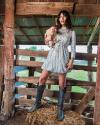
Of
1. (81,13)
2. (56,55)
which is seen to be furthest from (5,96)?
(81,13)

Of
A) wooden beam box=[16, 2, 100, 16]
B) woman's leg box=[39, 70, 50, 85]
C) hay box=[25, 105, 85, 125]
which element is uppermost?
wooden beam box=[16, 2, 100, 16]

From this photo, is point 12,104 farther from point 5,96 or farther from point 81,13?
point 81,13

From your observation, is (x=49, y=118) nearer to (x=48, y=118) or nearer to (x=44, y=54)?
(x=48, y=118)

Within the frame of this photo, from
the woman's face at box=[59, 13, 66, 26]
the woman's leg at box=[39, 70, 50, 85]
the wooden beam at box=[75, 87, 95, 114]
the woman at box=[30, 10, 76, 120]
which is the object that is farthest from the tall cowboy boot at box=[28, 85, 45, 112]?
the woman's face at box=[59, 13, 66, 26]

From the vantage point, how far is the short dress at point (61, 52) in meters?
3.99

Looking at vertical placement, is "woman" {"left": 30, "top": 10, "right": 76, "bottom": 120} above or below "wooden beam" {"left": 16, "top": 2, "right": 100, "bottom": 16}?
below

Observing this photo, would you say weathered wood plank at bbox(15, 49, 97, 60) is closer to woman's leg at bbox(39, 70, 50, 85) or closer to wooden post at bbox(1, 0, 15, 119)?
wooden post at bbox(1, 0, 15, 119)

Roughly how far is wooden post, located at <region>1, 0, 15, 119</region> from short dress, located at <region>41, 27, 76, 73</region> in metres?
0.85

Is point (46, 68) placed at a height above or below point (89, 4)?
below

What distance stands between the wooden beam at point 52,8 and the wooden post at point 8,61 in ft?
0.62

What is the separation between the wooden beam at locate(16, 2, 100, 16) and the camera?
4234 millimetres

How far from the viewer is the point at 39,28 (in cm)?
664

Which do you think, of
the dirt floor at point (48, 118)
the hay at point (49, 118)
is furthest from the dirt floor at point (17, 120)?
the hay at point (49, 118)

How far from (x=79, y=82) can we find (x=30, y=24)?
2524 millimetres
